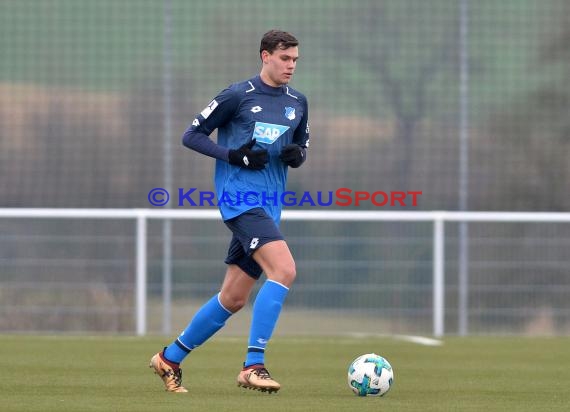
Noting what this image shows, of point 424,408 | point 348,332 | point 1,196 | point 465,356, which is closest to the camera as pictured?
point 424,408

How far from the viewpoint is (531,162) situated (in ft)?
45.3

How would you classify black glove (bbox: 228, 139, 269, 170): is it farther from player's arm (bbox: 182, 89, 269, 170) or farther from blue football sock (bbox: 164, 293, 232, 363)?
blue football sock (bbox: 164, 293, 232, 363)

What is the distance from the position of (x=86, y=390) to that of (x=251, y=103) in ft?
5.02

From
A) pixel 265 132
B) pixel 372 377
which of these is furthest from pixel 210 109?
pixel 372 377

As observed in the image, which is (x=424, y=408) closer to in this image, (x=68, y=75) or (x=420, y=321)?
(x=420, y=321)

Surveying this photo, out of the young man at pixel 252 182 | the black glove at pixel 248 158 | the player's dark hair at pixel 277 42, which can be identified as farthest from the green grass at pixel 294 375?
the player's dark hair at pixel 277 42

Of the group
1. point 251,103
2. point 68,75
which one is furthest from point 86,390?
point 68,75

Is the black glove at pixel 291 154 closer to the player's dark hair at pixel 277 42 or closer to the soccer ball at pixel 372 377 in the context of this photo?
the player's dark hair at pixel 277 42

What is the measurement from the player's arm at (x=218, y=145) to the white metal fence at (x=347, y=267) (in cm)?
527

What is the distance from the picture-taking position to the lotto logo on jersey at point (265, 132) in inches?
268

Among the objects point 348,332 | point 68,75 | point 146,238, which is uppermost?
point 68,75

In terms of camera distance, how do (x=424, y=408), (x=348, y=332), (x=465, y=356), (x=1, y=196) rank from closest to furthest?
(x=424, y=408) < (x=465, y=356) < (x=348, y=332) < (x=1, y=196)

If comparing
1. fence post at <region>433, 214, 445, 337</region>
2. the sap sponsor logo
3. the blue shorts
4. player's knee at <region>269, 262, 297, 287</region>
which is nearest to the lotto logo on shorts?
the blue shorts

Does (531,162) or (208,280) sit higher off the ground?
(531,162)
